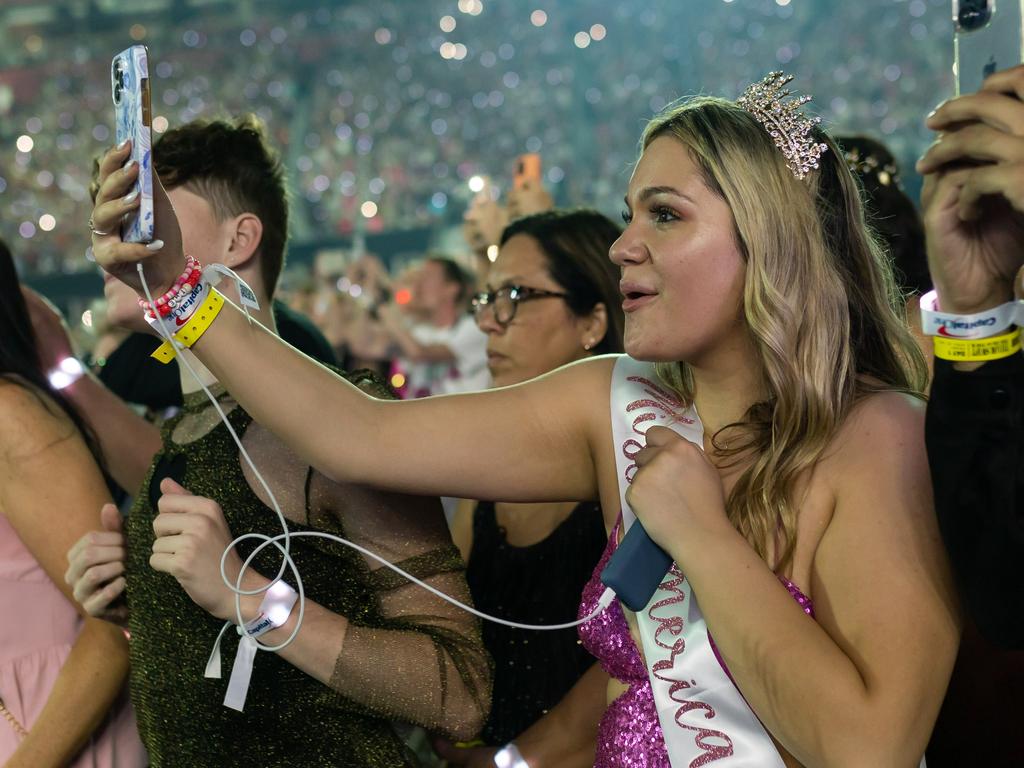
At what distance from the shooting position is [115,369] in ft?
9.96

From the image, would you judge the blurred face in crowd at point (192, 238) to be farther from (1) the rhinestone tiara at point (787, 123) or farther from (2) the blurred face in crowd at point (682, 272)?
(1) the rhinestone tiara at point (787, 123)

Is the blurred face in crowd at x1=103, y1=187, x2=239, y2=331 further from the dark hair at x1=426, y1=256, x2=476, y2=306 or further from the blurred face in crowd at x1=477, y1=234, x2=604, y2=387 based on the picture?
the dark hair at x1=426, y1=256, x2=476, y2=306

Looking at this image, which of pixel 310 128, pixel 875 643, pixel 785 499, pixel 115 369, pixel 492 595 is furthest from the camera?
pixel 310 128

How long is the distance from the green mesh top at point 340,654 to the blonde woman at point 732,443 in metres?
0.14

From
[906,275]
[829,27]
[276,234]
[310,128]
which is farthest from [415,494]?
[310,128]

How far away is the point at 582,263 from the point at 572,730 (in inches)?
41.5

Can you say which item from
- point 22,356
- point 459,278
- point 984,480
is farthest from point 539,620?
point 459,278

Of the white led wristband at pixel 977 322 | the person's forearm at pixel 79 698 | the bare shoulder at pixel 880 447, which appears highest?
the white led wristband at pixel 977 322

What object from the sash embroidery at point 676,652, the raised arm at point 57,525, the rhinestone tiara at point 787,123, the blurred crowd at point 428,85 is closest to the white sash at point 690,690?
the sash embroidery at point 676,652

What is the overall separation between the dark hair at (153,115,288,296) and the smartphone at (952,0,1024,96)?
3.46 ft

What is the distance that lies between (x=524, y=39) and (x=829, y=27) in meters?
2.85

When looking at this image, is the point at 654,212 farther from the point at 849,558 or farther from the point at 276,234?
the point at 276,234

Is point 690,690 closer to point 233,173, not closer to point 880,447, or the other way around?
point 880,447

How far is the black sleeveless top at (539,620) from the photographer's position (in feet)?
6.93
